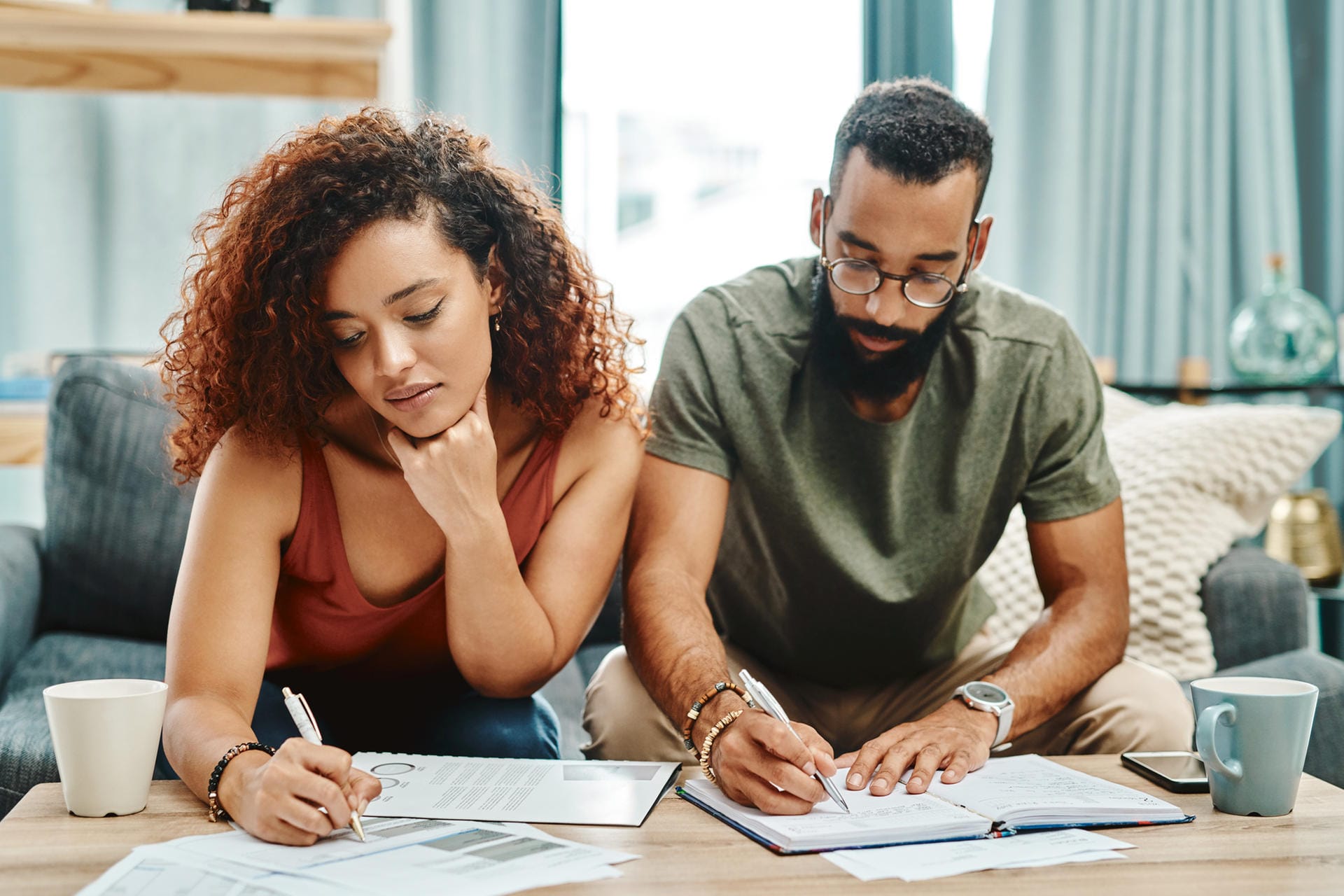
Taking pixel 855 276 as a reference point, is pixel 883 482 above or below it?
below

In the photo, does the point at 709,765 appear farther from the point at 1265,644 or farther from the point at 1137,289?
the point at 1137,289

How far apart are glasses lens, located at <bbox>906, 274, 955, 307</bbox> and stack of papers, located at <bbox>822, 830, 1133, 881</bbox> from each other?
690 mm

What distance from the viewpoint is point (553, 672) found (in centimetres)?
132

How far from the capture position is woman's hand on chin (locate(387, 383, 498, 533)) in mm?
1209

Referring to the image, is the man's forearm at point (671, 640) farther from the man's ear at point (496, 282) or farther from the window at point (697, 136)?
the window at point (697, 136)

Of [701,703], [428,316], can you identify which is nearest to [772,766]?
[701,703]

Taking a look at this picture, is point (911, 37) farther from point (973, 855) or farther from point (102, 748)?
point (102, 748)

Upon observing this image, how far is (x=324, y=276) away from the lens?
1.16m

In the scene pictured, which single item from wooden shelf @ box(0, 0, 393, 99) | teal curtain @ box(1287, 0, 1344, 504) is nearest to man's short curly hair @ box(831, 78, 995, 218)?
wooden shelf @ box(0, 0, 393, 99)

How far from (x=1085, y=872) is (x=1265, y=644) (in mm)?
1134


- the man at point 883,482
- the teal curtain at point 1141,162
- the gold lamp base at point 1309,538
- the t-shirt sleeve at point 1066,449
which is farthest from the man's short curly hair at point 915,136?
the teal curtain at point 1141,162

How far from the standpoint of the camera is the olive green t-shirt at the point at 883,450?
154 centimetres

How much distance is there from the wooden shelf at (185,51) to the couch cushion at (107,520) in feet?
2.38

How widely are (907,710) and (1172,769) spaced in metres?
0.60
